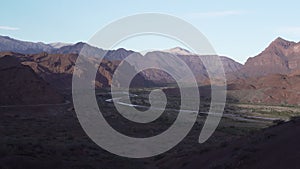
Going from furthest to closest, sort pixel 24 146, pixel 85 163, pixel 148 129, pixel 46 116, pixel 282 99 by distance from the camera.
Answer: pixel 282 99 → pixel 46 116 → pixel 148 129 → pixel 24 146 → pixel 85 163

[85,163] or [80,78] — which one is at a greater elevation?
[85,163]

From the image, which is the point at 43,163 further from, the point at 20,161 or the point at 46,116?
the point at 46,116

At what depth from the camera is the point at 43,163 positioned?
22.4 m

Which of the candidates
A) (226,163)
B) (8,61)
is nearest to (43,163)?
(226,163)

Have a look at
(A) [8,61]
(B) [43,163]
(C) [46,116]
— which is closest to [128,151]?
(B) [43,163]

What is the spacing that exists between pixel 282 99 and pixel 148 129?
9201cm

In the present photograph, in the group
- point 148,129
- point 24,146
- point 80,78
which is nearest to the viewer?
point 24,146

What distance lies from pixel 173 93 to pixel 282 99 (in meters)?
45.3

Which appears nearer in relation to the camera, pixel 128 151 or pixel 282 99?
pixel 128 151

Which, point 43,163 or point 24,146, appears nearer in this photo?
point 43,163

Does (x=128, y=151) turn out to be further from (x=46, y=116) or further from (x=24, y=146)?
(x=46, y=116)

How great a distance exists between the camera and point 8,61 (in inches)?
3629

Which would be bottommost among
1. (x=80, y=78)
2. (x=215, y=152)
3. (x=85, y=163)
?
(x=80, y=78)

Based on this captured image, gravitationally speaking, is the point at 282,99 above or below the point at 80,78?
above
